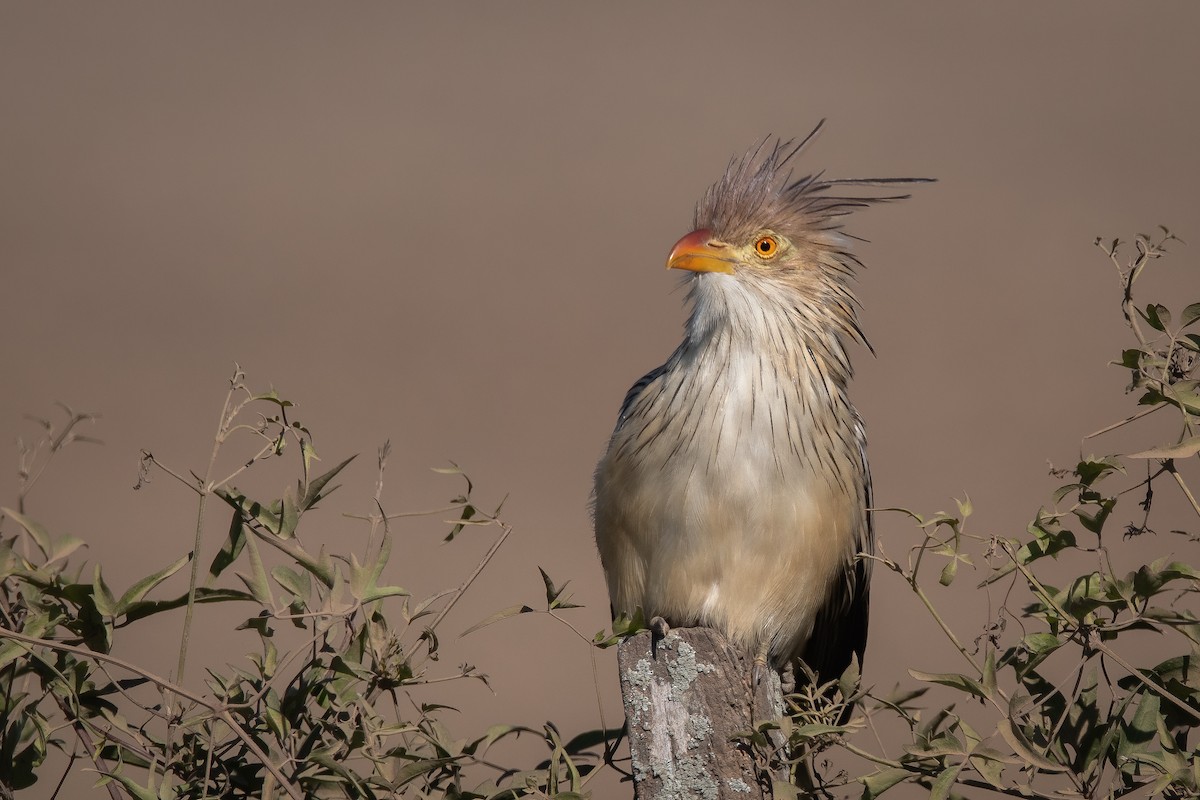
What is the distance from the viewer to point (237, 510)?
2.38 m

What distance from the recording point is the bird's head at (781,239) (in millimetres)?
4246

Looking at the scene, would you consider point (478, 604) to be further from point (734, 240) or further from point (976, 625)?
point (734, 240)

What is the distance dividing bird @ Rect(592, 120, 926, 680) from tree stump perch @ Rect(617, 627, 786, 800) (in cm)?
60

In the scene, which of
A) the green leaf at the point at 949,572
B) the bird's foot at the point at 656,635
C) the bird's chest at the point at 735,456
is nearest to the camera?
the green leaf at the point at 949,572

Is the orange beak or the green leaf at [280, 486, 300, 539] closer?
the green leaf at [280, 486, 300, 539]

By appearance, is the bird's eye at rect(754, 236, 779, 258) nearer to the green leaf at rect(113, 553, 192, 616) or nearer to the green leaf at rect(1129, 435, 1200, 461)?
the green leaf at rect(1129, 435, 1200, 461)

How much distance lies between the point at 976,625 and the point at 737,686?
7426mm

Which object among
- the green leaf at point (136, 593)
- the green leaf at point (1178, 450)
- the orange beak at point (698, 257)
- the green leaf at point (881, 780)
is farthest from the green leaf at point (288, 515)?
the orange beak at point (698, 257)

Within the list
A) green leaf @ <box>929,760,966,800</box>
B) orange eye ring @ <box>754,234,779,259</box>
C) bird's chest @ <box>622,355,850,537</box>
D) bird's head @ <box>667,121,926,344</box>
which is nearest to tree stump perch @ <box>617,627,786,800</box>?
green leaf @ <box>929,760,966,800</box>

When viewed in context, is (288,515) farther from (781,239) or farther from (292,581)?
(781,239)

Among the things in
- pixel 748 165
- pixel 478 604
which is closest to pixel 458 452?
pixel 478 604

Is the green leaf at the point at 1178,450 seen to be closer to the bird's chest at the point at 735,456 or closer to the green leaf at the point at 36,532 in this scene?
the bird's chest at the point at 735,456

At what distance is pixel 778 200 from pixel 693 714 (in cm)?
215

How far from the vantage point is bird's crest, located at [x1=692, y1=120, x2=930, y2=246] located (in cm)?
435
